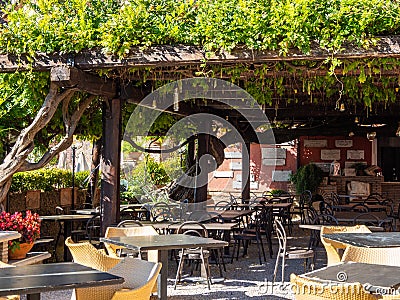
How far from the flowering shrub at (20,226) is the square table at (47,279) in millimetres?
2421

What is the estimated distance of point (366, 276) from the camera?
11.9 feet

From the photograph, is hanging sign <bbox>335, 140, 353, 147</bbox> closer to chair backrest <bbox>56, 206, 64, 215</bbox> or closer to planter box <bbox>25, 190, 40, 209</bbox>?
chair backrest <bbox>56, 206, 64, 215</bbox>

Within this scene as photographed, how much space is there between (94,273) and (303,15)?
3.32 m

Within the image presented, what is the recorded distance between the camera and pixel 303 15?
579 cm

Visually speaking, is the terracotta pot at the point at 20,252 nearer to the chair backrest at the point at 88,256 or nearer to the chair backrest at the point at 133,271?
the chair backrest at the point at 88,256

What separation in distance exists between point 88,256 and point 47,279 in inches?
52.3

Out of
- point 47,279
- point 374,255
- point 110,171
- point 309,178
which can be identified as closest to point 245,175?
point 309,178

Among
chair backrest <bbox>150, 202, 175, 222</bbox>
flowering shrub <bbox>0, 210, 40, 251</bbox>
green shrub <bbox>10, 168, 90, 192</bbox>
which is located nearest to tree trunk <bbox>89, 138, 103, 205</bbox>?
green shrub <bbox>10, 168, 90, 192</bbox>

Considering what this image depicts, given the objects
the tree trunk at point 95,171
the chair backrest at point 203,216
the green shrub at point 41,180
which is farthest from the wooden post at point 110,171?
the tree trunk at point 95,171

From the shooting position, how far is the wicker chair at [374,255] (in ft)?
15.5

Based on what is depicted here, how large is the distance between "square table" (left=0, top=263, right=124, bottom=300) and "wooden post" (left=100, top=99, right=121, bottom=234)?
358 cm

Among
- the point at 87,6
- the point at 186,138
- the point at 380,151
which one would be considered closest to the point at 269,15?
the point at 87,6

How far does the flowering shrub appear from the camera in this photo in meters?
6.25

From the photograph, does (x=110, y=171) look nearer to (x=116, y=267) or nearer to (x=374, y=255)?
(x=116, y=267)
